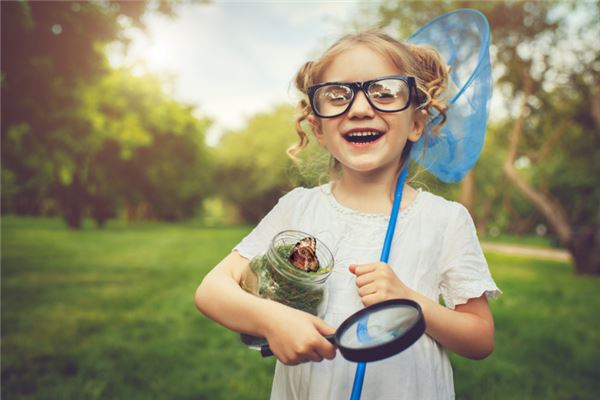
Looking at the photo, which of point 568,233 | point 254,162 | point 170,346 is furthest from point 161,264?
point 254,162

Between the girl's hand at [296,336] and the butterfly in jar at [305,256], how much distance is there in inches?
4.7

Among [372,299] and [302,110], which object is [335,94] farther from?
[372,299]

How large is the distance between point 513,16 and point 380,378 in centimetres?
1145

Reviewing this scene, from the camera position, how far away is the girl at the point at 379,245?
1.47 metres

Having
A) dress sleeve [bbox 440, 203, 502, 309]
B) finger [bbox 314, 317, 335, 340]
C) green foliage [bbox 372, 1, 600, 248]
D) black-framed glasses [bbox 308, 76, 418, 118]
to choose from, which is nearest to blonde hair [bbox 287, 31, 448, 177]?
black-framed glasses [bbox 308, 76, 418, 118]

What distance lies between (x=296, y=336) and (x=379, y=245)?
0.53 metres

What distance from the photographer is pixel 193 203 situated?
48.8 metres

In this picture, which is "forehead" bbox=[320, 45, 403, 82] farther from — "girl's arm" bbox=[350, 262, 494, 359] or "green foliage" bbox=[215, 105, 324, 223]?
"green foliage" bbox=[215, 105, 324, 223]

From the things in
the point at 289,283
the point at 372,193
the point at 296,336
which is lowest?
the point at 296,336

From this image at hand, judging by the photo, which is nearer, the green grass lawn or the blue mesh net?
the blue mesh net

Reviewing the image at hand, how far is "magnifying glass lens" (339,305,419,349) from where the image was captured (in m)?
1.13

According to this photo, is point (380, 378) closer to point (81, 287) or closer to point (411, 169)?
point (411, 169)

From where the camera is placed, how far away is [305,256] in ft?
4.31

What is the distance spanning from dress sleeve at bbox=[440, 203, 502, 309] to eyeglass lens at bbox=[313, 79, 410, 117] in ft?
1.39
